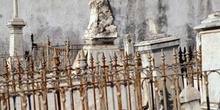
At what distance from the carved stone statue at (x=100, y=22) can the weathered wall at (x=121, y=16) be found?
8.12 metres

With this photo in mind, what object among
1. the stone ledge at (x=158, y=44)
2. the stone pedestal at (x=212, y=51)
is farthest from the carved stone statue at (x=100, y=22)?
the stone pedestal at (x=212, y=51)

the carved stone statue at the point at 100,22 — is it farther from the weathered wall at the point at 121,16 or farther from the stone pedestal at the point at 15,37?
the weathered wall at the point at 121,16

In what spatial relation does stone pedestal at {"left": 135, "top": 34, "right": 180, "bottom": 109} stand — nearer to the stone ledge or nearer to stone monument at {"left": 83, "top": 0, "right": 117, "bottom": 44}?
the stone ledge

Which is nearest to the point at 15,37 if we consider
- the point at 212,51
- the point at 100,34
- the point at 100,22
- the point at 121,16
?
the point at 100,22

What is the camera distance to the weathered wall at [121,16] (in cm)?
2042

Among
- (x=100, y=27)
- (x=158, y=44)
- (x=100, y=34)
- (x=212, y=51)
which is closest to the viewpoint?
(x=212, y=51)

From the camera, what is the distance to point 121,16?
69.5 ft

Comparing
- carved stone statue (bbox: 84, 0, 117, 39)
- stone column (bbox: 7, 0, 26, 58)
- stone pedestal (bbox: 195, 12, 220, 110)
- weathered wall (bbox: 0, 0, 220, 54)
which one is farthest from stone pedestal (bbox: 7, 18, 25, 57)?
stone pedestal (bbox: 195, 12, 220, 110)

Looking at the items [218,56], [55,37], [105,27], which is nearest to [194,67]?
[218,56]

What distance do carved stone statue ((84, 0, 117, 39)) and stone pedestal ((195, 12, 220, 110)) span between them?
19.0 feet

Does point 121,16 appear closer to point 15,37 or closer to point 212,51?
point 15,37

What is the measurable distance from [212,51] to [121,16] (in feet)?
50.3

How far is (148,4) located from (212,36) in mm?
15356

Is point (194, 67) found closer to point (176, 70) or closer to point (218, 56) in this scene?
point (176, 70)
